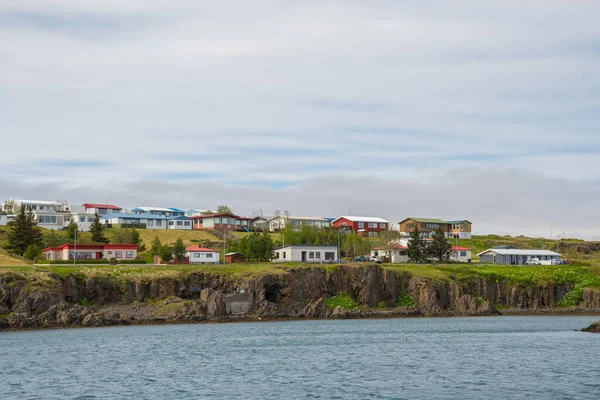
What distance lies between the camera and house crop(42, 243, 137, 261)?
4756 inches

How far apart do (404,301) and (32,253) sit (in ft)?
211

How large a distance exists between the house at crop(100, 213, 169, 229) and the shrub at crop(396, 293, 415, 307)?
92.8m

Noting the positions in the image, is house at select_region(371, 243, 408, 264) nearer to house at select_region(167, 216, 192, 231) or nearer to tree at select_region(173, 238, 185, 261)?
→ tree at select_region(173, 238, 185, 261)

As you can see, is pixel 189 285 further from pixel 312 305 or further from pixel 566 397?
pixel 566 397

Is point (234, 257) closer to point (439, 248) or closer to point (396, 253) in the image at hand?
point (396, 253)

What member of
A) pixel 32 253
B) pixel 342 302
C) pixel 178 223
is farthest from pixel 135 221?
pixel 342 302

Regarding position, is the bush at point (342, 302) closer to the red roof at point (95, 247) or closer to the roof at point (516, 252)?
the red roof at point (95, 247)

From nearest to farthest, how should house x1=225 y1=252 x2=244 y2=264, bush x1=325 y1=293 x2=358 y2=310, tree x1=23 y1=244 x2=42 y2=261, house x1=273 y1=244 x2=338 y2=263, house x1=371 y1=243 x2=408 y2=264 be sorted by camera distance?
1. bush x1=325 y1=293 x2=358 y2=310
2. tree x1=23 y1=244 x2=42 y2=261
3. house x1=273 y1=244 x2=338 y2=263
4. house x1=225 y1=252 x2=244 y2=264
5. house x1=371 y1=243 x2=408 y2=264

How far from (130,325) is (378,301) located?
128 ft

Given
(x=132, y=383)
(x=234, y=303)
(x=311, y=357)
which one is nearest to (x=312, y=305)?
(x=234, y=303)

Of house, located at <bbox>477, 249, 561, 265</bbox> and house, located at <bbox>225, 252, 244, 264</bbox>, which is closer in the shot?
house, located at <bbox>225, 252, 244, 264</bbox>

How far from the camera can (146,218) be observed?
190 meters

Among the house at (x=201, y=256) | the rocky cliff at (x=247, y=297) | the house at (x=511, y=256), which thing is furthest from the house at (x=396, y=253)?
the house at (x=201, y=256)

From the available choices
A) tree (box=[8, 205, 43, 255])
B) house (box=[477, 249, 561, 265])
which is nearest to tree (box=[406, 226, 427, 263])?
→ house (box=[477, 249, 561, 265])
